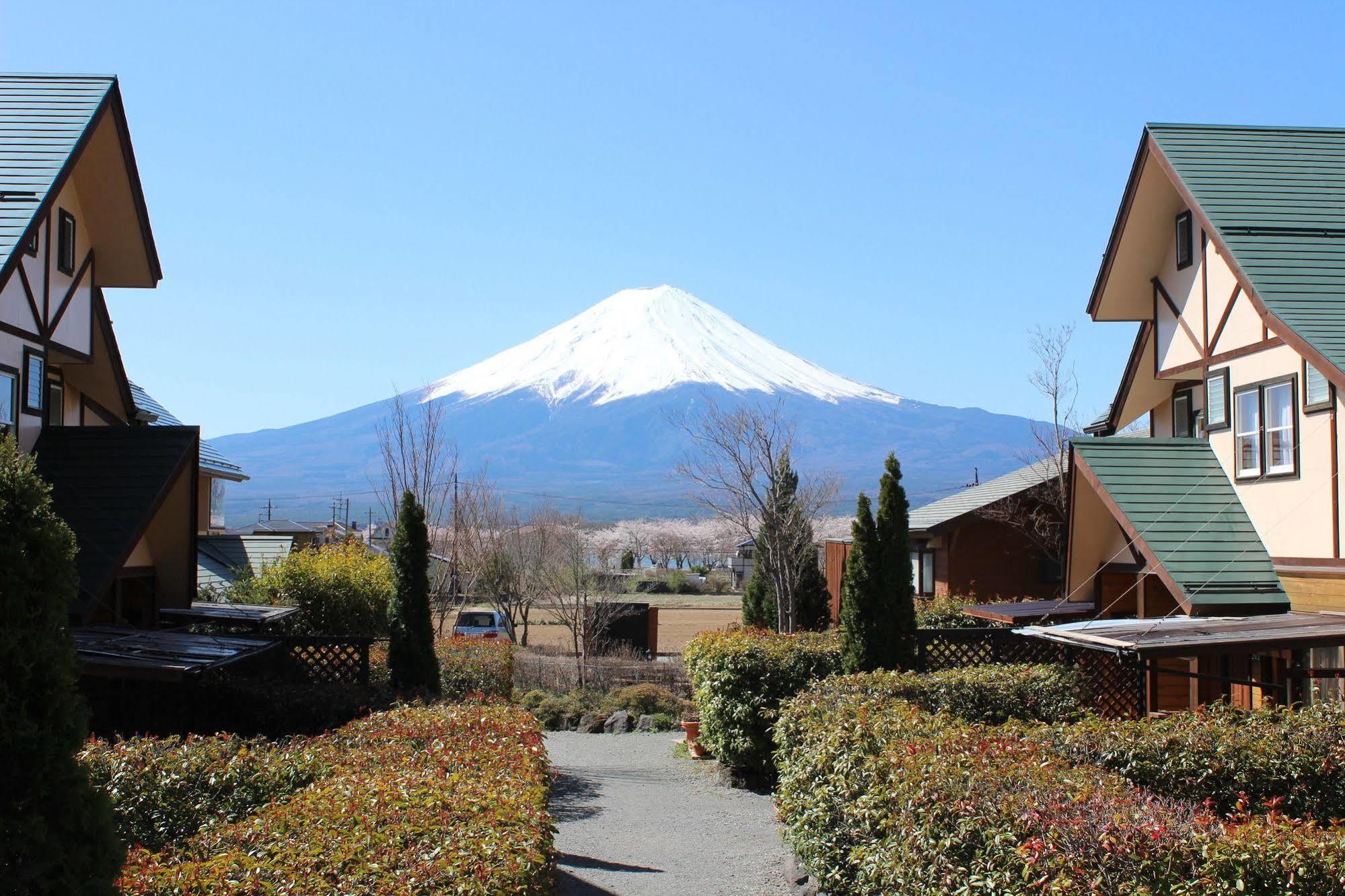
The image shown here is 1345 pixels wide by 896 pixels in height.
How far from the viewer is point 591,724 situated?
846 inches

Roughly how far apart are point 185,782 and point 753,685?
28.7 ft

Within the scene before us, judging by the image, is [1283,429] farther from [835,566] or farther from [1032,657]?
[835,566]

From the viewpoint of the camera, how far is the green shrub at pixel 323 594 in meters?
21.9

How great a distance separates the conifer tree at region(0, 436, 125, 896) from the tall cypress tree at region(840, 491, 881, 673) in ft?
35.6

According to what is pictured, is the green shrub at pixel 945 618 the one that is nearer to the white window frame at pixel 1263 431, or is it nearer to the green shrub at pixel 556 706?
the green shrub at pixel 556 706

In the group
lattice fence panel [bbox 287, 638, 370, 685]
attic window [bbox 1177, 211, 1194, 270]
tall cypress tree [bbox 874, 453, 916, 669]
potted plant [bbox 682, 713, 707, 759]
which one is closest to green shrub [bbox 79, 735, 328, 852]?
lattice fence panel [bbox 287, 638, 370, 685]

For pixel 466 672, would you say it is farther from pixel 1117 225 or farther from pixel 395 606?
pixel 1117 225

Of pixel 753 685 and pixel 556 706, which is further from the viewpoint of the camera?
pixel 556 706

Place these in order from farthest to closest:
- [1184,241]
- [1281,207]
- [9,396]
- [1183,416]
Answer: [1183,416]
[1184,241]
[1281,207]
[9,396]

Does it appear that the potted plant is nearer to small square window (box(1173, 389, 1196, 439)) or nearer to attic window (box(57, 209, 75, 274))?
small square window (box(1173, 389, 1196, 439))

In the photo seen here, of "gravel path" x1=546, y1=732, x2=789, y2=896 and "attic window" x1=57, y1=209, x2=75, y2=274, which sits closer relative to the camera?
"gravel path" x1=546, y1=732, x2=789, y2=896

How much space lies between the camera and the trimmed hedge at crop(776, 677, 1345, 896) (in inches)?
202

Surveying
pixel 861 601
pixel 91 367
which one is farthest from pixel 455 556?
pixel 861 601

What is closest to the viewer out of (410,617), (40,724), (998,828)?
(40,724)
